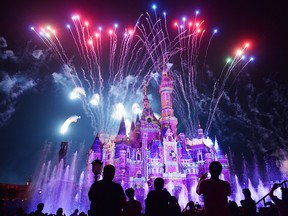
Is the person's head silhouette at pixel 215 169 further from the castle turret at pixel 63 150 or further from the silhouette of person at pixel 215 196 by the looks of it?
the castle turret at pixel 63 150

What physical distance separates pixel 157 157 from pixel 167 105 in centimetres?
1644

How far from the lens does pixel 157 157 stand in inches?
2062

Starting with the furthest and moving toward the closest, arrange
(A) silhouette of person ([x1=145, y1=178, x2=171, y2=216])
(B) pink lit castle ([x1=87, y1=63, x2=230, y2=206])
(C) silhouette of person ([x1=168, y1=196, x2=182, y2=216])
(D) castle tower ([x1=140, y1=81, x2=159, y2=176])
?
(D) castle tower ([x1=140, y1=81, x2=159, y2=176]) < (B) pink lit castle ([x1=87, y1=63, x2=230, y2=206]) < (C) silhouette of person ([x1=168, y1=196, x2=182, y2=216]) < (A) silhouette of person ([x1=145, y1=178, x2=171, y2=216])

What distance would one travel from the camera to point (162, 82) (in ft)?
218

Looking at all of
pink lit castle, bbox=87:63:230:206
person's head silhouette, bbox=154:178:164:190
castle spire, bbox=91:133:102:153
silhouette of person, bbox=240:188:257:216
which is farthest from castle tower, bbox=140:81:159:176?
person's head silhouette, bbox=154:178:164:190

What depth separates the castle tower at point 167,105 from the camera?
60719 mm

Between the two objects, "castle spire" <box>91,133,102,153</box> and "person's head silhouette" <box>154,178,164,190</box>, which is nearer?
"person's head silhouette" <box>154,178,164,190</box>

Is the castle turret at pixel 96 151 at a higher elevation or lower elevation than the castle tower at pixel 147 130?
lower

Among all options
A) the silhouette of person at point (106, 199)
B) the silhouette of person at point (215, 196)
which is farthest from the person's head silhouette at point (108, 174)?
the silhouette of person at point (215, 196)

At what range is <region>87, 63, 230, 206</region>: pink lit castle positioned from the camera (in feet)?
161

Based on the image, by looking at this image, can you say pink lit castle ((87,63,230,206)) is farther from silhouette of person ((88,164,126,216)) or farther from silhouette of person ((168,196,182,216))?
silhouette of person ((88,164,126,216))

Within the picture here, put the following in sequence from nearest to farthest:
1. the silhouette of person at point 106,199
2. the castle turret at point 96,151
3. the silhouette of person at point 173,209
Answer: the silhouette of person at point 106,199
the silhouette of person at point 173,209
the castle turret at point 96,151

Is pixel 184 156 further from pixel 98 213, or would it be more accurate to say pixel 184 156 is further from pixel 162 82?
pixel 98 213

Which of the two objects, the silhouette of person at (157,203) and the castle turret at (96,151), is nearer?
the silhouette of person at (157,203)
